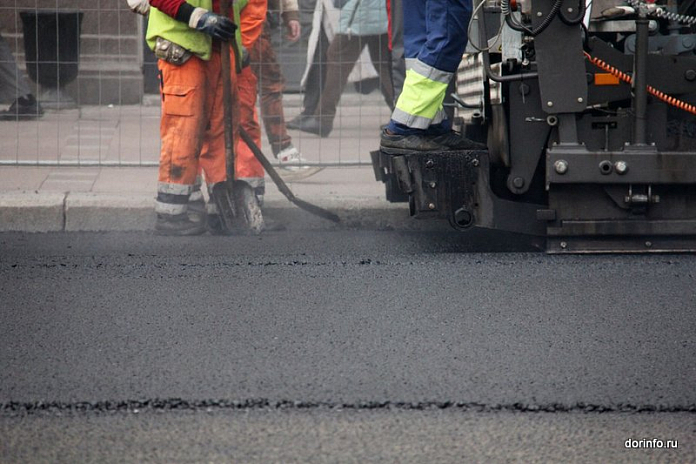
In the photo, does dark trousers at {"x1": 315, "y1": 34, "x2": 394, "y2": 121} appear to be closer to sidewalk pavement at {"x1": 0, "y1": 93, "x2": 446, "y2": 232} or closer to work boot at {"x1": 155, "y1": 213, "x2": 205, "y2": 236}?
sidewalk pavement at {"x1": 0, "y1": 93, "x2": 446, "y2": 232}

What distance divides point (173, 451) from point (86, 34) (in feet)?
16.8

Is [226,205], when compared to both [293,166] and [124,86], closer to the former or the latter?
[293,166]

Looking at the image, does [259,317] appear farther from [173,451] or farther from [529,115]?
[529,115]

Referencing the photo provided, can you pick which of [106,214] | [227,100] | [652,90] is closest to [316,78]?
[227,100]

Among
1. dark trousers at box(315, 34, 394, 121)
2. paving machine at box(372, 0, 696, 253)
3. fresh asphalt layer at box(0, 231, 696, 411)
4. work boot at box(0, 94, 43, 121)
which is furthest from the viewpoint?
dark trousers at box(315, 34, 394, 121)

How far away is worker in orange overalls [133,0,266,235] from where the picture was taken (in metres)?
5.98

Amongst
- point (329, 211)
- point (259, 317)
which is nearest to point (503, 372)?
point (259, 317)

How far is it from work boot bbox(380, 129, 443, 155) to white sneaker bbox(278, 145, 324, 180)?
2.19m

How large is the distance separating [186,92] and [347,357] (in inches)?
110

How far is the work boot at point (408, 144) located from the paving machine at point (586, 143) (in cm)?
6

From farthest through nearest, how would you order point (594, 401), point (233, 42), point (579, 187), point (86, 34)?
point (86, 34) → point (233, 42) → point (579, 187) → point (594, 401)

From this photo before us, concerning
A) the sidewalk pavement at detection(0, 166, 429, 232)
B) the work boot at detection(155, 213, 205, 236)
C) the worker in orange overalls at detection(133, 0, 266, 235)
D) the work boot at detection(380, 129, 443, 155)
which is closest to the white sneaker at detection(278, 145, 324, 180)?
the sidewalk pavement at detection(0, 166, 429, 232)

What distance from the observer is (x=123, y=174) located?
24.8 ft

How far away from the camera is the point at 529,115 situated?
203 inches
